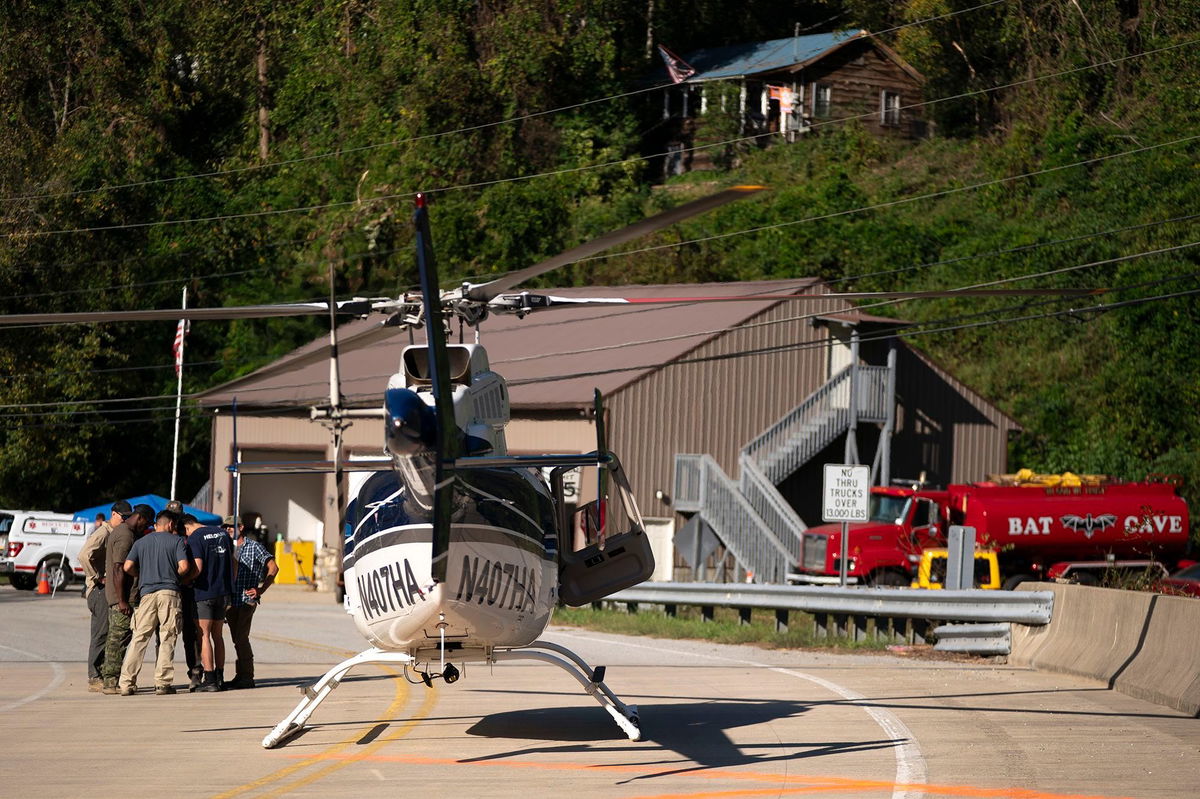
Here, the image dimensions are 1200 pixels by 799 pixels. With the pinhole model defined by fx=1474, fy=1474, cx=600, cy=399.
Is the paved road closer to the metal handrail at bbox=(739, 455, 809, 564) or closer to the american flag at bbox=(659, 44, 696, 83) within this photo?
the metal handrail at bbox=(739, 455, 809, 564)

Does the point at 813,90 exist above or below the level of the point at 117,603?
above

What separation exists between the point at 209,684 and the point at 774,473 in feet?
71.3

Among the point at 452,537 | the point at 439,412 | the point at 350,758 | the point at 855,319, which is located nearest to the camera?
the point at 439,412

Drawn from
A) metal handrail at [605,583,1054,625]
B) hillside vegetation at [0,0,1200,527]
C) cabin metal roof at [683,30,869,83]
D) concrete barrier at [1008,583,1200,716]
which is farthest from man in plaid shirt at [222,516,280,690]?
cabin metal roof at [683,30,869,83]

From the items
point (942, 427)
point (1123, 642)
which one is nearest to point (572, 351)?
point (942, 427)

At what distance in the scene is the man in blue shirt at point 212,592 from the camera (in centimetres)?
1641

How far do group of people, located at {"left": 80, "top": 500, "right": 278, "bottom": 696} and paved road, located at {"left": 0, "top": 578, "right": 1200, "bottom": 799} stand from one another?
50 centimetres

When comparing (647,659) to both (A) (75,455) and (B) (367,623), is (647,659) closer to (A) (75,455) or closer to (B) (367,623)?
(B) (367,623)

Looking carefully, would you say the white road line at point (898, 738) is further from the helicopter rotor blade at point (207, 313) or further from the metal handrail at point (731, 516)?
the metal handrail at point (731, 516)

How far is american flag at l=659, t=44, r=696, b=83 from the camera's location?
66562 mm

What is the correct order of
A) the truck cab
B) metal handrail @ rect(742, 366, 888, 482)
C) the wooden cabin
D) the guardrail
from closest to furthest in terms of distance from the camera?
1. the guardrail
2. the truck cab
3. metal handrail @ rect(742, 366, 888, 482)
4. the wooden cabin

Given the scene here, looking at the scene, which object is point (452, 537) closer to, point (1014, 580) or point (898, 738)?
point (898, 738)

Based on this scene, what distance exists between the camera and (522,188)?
57.2 metres

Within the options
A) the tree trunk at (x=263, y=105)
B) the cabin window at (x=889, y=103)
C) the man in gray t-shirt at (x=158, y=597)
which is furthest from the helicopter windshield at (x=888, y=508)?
the tree trunk at (x=263, y=105)
